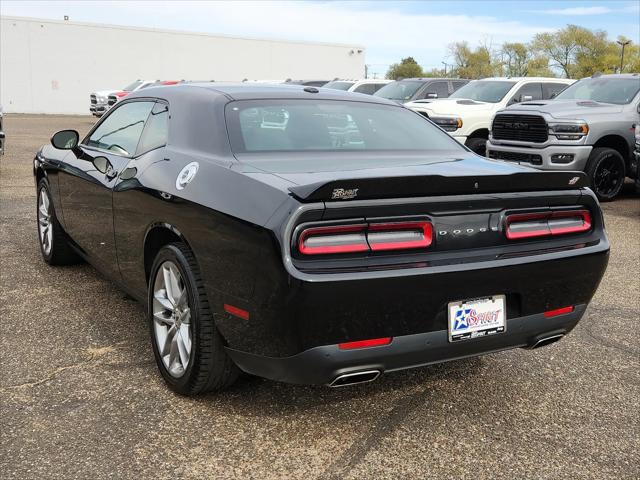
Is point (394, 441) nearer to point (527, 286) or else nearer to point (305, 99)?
point (527, 286)

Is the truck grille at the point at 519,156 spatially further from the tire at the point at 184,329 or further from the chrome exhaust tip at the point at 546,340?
the tire at the point at 184,329

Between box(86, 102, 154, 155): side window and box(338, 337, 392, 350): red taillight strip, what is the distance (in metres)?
2.10

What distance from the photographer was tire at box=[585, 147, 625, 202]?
9.91 metres

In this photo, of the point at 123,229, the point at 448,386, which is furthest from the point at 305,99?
the point at 448,386

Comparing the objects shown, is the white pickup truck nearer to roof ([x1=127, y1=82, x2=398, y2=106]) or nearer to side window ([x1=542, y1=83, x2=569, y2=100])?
side window ([x1=542, y1=83, x2=569, y2=100])

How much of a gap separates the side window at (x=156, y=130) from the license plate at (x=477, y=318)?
1.91 meters

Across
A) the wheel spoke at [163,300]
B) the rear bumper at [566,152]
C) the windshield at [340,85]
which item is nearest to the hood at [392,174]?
the wheel spoke at [163,300]

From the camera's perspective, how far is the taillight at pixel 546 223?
10.2 feet

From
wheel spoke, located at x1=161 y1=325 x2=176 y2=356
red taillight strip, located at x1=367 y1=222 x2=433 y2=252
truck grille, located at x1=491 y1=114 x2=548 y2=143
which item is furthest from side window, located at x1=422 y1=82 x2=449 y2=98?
red taillight strip, located at x1=367 y1=222 x2=433 y2=252

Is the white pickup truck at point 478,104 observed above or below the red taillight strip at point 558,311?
above

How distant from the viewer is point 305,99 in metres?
4.06

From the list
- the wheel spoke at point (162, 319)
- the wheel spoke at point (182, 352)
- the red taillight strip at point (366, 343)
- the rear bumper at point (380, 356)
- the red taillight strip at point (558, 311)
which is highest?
the red taillight strip at point (366, 343)

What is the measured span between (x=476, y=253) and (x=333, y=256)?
2.19 ft

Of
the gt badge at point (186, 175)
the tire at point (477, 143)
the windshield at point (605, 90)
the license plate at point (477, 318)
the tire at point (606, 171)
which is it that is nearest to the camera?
the license plate at point (477, 318)
